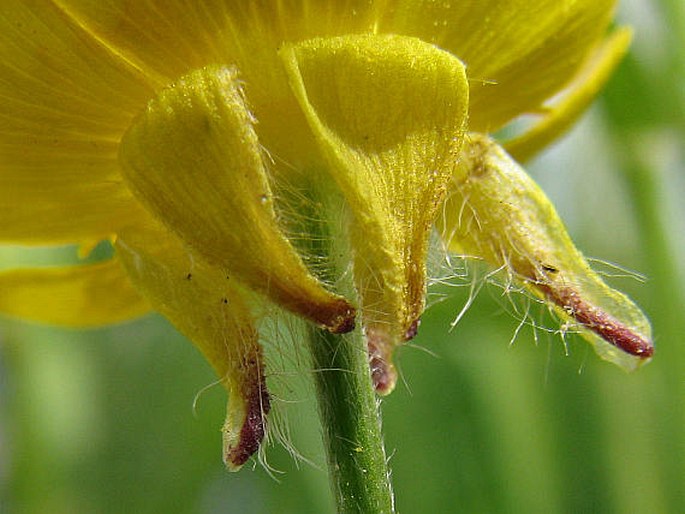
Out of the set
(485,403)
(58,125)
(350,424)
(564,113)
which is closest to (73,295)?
(58,125)

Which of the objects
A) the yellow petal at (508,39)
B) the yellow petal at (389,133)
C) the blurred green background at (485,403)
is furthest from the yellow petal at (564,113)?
the blurred green background at (485,403)

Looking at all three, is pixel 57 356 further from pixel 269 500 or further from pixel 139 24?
pixel 139 24

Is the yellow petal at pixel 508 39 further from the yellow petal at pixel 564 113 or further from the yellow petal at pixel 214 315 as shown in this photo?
the yellow petal at pixel 214 315

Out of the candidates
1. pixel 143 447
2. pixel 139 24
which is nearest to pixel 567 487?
pixel 143 447

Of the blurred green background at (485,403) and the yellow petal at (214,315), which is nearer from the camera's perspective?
the yellow petal at (214,315)

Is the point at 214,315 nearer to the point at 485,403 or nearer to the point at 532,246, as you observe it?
the point at 532,246
